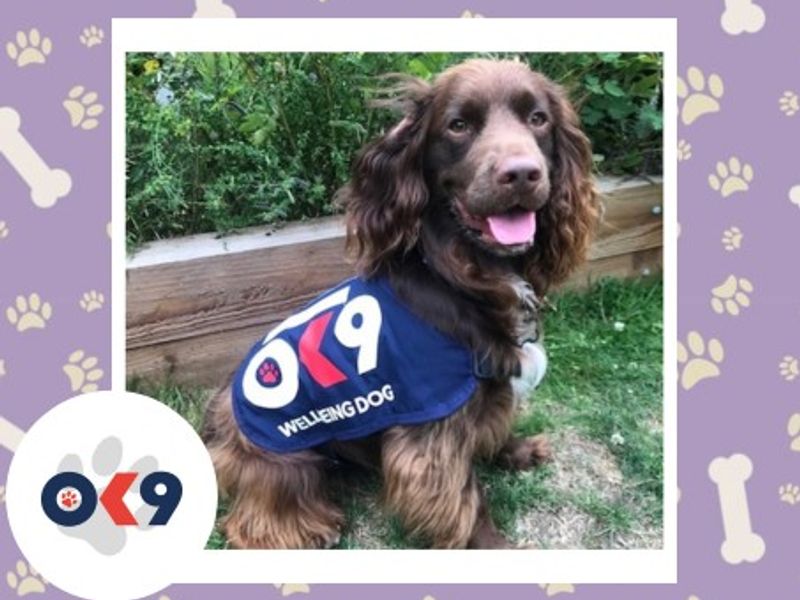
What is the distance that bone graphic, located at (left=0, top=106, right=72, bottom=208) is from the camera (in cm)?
254

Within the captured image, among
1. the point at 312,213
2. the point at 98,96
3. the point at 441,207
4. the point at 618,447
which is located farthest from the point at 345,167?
the point at 618,447

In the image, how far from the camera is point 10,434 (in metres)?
2.57

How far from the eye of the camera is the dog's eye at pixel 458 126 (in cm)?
256

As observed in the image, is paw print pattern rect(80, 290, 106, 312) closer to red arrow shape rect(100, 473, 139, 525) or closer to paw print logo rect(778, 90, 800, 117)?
red arrow shape rect(100, 473, 139, 525)

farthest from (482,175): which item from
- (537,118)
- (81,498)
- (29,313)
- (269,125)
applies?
(81,498)

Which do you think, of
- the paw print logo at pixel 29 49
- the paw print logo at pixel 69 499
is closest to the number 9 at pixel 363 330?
the paw print logo at pixel 69 499

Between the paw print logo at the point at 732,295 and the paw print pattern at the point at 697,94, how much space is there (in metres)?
0.52

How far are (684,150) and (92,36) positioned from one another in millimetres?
1844

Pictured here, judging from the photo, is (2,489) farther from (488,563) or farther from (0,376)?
(488,563)

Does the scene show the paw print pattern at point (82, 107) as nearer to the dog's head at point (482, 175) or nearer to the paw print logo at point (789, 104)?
the dog's head at point (482, 175)

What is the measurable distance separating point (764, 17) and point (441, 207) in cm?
113

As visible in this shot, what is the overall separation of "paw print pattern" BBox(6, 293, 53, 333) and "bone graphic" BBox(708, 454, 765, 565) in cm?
213

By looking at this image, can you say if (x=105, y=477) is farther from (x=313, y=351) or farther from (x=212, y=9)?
(x=212, y=9)

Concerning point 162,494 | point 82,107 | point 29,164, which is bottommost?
point 162,494
